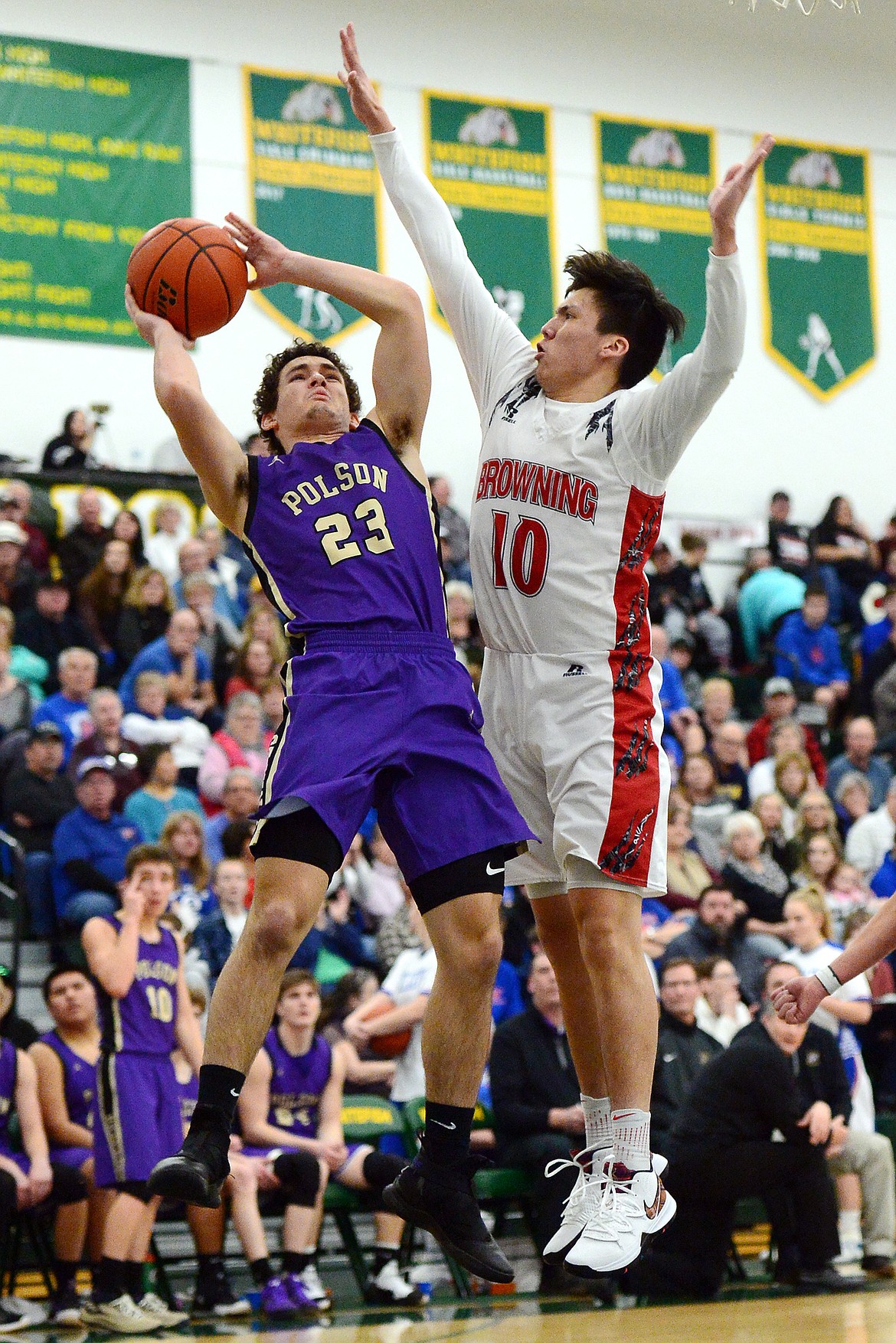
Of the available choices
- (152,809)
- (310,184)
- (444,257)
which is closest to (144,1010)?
(152,809)

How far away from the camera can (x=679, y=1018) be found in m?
→ 9.91

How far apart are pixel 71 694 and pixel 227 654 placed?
1.47m

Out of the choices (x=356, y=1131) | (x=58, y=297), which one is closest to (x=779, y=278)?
(x=58, y=297)

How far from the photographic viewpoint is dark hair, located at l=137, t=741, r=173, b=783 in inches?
437

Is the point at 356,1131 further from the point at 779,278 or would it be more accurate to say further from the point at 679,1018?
the point at 779,278

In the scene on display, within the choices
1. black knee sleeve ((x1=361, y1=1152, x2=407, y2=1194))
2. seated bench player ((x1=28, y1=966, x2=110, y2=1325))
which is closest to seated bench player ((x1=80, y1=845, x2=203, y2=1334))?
seated bench player ((x1=28, y1=966, x2=110, y2=1325))

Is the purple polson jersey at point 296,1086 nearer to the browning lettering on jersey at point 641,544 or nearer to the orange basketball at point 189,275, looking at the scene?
the browning lettering on jersey at point 641,544

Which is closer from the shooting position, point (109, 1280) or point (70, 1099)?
point (109, 1280)

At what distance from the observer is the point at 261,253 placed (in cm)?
532


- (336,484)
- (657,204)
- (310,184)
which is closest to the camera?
(336,484)

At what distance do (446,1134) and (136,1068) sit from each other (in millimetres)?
3442

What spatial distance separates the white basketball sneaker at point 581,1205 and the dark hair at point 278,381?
7.65ft

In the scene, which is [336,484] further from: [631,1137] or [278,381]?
[631,1137]

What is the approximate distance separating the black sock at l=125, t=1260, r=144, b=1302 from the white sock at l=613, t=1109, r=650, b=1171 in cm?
347
